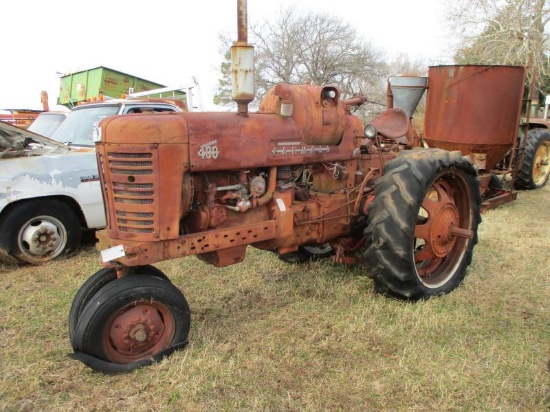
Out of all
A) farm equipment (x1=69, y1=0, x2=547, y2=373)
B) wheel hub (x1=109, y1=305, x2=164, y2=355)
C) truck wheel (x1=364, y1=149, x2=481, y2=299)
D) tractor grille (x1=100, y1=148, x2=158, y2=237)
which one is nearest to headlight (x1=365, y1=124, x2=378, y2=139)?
farm equipment (x1=69, y1=0, x2=547, y2=373)

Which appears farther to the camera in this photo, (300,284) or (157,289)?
(300,284)

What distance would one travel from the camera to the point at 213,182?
3.02 metres

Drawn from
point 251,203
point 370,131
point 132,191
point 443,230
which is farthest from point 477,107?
point 132,191

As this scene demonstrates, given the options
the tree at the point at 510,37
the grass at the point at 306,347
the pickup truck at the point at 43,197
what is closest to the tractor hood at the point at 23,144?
the pickup truck at the point at 43,197

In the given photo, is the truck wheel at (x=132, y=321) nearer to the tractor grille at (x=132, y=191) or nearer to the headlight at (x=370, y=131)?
the tractor grille at (x=132, y=191)

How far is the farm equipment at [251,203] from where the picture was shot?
265cm

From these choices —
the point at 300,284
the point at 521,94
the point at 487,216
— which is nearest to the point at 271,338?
the point at 300,284

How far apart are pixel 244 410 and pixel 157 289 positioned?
856mm

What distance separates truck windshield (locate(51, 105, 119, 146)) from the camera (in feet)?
18.2

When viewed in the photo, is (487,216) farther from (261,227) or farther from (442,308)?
(261,227)

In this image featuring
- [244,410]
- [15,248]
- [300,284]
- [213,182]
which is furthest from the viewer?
[15,248]

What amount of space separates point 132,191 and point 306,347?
1.47m

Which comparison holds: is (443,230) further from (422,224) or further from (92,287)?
(92,287)

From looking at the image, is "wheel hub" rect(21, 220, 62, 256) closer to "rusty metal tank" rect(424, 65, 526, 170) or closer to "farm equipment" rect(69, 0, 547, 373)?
"farm equipment" rect(69, 0, 547, 373)
